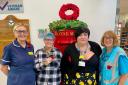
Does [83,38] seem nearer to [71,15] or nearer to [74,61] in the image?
[74,61]

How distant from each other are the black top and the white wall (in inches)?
36.4

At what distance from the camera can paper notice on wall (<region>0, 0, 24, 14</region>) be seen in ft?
10.4

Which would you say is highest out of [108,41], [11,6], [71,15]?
[11,6]

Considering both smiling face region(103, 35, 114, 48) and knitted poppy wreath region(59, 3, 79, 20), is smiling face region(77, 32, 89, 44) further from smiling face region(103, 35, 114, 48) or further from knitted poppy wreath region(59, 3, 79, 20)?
knitted poppy wreath region(59, 3, 79, 20)

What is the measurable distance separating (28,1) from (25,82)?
54.0 inches

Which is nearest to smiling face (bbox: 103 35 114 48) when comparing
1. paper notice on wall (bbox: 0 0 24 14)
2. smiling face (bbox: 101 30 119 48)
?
smiling face (bbox: 101 30 119 48)

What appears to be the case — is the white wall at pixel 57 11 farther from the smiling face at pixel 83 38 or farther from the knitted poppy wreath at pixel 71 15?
the smiling face at pixel 83 38

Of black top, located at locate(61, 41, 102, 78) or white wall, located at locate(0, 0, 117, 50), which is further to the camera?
white wall, located at locate(0, 0, 117, 50)

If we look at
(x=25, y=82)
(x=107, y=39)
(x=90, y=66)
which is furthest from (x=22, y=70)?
(x=107, y=39)

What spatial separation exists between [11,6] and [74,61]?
1488 mm

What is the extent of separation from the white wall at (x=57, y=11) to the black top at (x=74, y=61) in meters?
0.92

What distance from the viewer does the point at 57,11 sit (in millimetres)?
3178

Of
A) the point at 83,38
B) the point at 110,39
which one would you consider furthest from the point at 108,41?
the point at 83,38

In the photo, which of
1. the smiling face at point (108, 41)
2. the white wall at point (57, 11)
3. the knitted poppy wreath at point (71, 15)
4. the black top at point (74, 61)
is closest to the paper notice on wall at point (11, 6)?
the white wall at point (57, 11)
